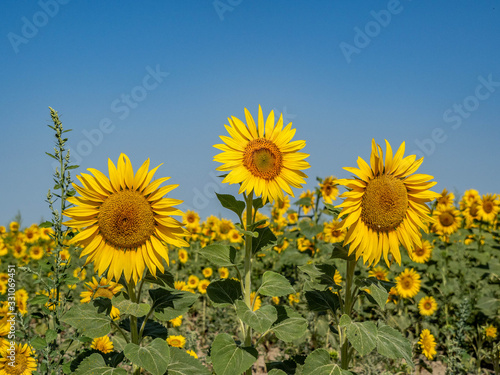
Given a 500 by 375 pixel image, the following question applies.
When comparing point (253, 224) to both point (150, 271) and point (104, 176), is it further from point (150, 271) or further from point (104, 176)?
point (104, 176)

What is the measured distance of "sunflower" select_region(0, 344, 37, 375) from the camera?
3.13 metres

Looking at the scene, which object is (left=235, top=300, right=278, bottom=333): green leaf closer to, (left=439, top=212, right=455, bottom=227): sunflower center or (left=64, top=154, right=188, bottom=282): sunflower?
(left=64, top=154, right=188, bottom=282): sunflower

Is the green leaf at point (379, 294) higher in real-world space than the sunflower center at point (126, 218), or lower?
lower

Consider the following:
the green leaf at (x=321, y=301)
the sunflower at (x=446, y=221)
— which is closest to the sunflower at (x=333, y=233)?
Result: the sunflower at (x=446, y=221)

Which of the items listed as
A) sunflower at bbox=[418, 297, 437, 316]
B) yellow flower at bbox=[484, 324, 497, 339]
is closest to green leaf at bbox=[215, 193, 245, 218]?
sunflower at bbox=[418, 297, 437, 316]

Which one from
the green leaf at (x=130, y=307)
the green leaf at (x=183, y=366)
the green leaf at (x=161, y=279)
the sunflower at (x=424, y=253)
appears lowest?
the green leaf at (x=183, y=366)

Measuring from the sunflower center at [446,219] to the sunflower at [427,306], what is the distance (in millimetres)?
1849

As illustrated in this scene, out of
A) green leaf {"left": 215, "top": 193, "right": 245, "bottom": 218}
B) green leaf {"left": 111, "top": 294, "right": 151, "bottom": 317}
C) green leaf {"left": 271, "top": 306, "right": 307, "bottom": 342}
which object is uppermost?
green leaf {"left": 215, "top": 193, "right": 245, "bottom": 218}

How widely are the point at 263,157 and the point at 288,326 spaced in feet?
3.40

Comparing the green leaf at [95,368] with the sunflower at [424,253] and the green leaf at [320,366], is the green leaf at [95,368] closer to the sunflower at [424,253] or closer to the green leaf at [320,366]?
the green leaf at [320,366]

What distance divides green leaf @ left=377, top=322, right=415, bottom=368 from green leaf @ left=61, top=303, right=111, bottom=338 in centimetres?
162

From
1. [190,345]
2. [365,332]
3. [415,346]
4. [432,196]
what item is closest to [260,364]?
[190,345]

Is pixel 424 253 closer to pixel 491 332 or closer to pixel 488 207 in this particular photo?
pixel 491 332

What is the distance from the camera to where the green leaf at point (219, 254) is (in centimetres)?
257
